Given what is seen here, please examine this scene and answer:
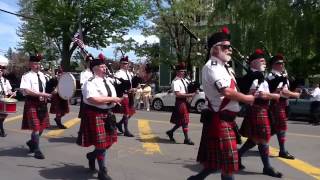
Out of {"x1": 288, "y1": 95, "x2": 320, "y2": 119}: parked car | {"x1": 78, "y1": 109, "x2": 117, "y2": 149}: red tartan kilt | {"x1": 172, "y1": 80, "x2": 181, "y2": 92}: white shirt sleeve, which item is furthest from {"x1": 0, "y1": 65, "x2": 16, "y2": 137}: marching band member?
{"x1": 288, "y1": 95, "x2": 320, "y2": 119}: parked car

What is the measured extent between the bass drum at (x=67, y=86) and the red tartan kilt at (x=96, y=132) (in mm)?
2046

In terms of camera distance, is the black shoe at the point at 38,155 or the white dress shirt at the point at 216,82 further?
the black shoe at the point at 38,155

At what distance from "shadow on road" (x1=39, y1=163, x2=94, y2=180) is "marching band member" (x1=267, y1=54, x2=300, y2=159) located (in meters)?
3.27

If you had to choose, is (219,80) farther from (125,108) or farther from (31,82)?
(125,108)

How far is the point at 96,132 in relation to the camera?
6969 millimetres

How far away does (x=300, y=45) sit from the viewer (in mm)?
23703

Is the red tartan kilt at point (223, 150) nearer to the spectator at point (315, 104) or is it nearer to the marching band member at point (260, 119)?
the marching band member at point (260, 119)

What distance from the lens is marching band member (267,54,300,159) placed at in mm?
8219

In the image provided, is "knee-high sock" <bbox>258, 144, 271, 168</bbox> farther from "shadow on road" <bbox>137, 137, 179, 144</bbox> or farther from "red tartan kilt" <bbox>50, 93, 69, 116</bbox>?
A: "red tartan kilt" <bbox>50, 93, 69, 116</bbox>

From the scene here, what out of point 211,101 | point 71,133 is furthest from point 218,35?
point 71,133

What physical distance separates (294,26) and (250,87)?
18.0 meters

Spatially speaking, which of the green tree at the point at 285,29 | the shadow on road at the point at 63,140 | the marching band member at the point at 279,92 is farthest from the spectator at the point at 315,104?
the shadow on road at the point at 63,140

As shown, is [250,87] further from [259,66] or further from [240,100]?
[240,100]

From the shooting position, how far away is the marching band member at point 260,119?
7.28m
